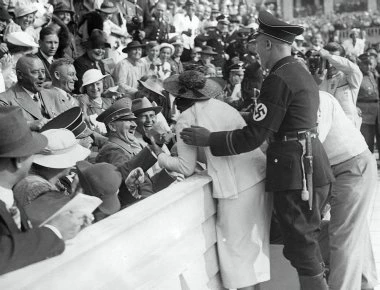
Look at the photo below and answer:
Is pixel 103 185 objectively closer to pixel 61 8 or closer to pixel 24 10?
pixel 24 10

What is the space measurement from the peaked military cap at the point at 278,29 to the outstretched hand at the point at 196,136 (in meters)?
0.64

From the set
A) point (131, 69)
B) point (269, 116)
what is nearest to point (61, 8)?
point (131, 69)

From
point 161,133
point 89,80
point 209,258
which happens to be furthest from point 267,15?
point 89,80

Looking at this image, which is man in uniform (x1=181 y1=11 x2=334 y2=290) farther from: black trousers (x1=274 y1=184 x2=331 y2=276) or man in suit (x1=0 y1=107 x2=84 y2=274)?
man in suit (x1=0 y1=107 x2=84 y2=274)

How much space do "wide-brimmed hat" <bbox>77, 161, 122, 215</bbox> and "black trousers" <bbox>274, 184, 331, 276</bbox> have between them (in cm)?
96

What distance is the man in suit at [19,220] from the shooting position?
2.52 m

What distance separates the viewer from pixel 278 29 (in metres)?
4.16

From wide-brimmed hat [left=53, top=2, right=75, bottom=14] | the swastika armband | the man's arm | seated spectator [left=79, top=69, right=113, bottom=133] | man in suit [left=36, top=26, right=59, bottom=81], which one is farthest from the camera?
wide-brimmed hat [left=53, top=2, right=75, bottom=14]

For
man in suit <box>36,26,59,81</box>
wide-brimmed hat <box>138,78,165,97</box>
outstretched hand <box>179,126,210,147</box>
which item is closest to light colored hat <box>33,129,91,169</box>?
outstretched hand <box>179,126,210,147</box>

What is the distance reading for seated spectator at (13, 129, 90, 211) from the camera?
135 inches

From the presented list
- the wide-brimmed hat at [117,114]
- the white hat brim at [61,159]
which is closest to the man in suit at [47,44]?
the wide-brimmed hat at [117,114]

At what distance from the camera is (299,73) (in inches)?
163

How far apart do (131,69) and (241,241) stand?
20.4ft

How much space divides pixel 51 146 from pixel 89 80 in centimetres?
382
